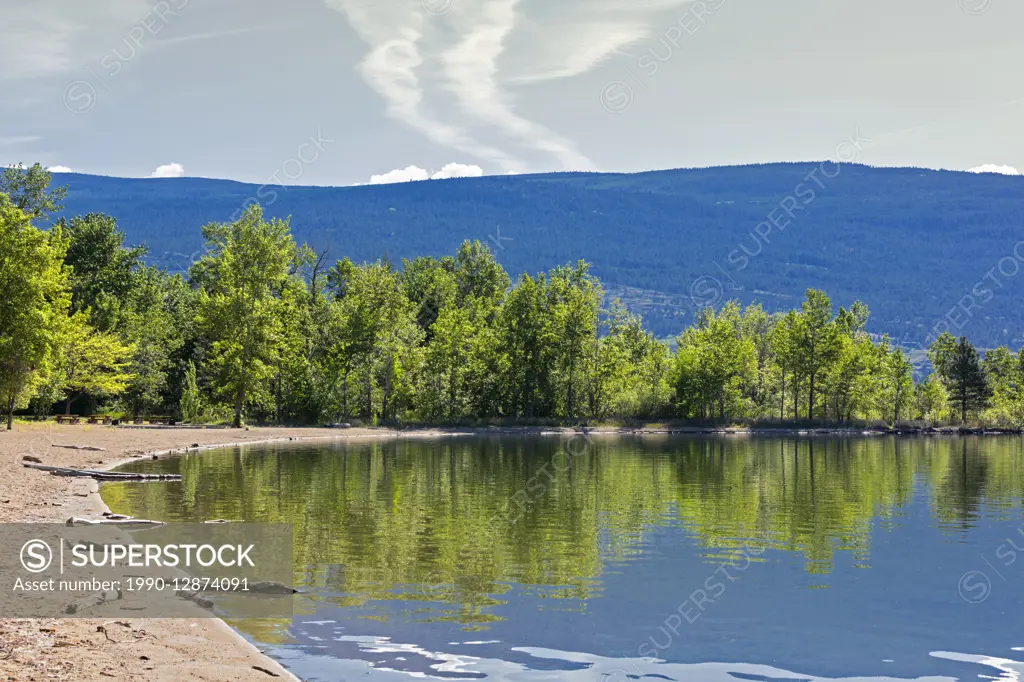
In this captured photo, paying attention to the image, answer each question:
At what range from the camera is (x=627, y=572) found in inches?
909

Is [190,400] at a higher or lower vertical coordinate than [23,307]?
lower

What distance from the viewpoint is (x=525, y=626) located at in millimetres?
17781

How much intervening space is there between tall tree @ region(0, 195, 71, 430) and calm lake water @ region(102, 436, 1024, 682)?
→ 1846 cm

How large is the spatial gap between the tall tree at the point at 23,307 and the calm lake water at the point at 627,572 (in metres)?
18.5

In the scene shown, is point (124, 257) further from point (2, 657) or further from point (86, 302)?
point (2, 657)

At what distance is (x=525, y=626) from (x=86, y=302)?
304 feet

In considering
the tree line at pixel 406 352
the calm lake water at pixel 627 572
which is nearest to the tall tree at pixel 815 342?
the tree line at pixel 406 352

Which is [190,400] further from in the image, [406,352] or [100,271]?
[406,352]

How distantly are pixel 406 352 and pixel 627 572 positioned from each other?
90.1m

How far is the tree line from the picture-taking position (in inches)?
3519

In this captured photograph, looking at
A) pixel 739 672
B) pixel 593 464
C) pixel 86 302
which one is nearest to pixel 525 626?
pixel 739 672

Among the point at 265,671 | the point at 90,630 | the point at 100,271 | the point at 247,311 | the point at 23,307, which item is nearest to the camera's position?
the point at 265,671

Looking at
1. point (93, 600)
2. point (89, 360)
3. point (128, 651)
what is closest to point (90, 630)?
point (128, 651)

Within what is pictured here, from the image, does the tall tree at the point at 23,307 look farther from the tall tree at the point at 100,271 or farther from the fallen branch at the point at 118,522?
the fallen branch at the point at 118,522
